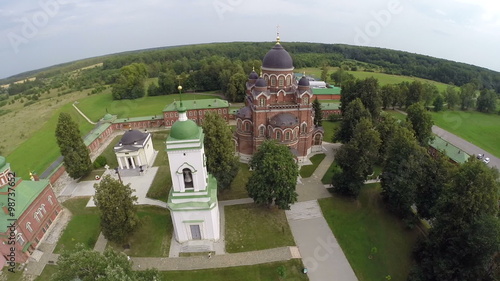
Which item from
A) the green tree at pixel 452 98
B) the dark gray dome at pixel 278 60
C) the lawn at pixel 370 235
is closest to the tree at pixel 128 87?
the dark gray dome at pixel 278 60

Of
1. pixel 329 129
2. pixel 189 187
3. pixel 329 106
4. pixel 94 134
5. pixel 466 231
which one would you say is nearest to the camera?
pixel 466 231

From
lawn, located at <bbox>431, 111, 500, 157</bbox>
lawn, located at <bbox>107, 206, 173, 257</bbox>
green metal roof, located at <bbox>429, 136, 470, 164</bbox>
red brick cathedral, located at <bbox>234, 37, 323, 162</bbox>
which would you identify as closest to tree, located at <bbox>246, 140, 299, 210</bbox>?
red brick cathedral, located at <bbox>234, 37, 323, 162</bbox>

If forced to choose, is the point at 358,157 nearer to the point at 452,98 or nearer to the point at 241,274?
the point at 241,274

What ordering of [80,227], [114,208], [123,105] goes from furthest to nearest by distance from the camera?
[123,105]
[80,227]
[114,208]

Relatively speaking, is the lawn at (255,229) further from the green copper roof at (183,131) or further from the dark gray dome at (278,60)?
the dark gray dome at (278,60)

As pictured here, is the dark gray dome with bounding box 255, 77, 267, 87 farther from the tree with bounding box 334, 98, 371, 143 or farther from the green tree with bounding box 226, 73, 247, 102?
the green tree with bounding box 226, 73, 247, 102

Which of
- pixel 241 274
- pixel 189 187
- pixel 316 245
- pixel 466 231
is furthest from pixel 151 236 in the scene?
pixel 466 231

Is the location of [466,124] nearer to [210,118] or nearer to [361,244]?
[361,244]
